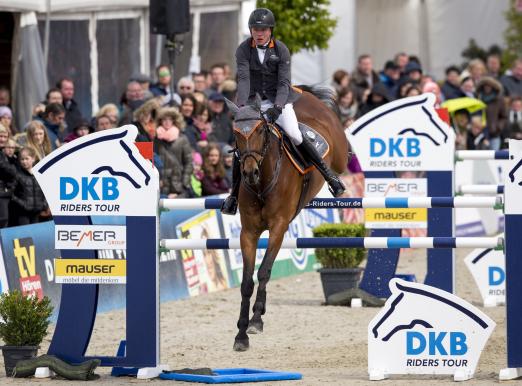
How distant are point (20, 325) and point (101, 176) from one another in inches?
52.8

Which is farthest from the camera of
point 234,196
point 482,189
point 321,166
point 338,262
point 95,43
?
point 95,43

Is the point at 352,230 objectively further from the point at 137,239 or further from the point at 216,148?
the point at 137,239

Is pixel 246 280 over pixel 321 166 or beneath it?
beneath

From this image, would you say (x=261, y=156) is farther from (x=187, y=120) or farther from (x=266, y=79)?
(x=187, y=120)

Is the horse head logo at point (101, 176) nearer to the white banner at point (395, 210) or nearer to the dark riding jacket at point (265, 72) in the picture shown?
the dark riding jacket at point (265, 72)

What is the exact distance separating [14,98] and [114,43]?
2537mm

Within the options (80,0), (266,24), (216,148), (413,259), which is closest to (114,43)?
(80,0)

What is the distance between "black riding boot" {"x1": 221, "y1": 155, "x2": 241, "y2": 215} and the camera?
428 inches

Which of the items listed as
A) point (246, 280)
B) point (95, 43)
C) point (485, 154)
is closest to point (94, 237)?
point (246, 280)

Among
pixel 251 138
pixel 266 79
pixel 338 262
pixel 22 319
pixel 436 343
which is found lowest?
pixel 338 262

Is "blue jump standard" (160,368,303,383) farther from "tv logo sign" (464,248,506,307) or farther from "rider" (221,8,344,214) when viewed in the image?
"tv logo sign" (464,248,506,307)

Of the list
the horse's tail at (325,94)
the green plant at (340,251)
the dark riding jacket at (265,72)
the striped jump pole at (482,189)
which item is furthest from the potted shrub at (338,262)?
the dark riding jacket at (265,72)

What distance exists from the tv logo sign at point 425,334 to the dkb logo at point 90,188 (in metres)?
2.20

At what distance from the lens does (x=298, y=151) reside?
37.4 ft
